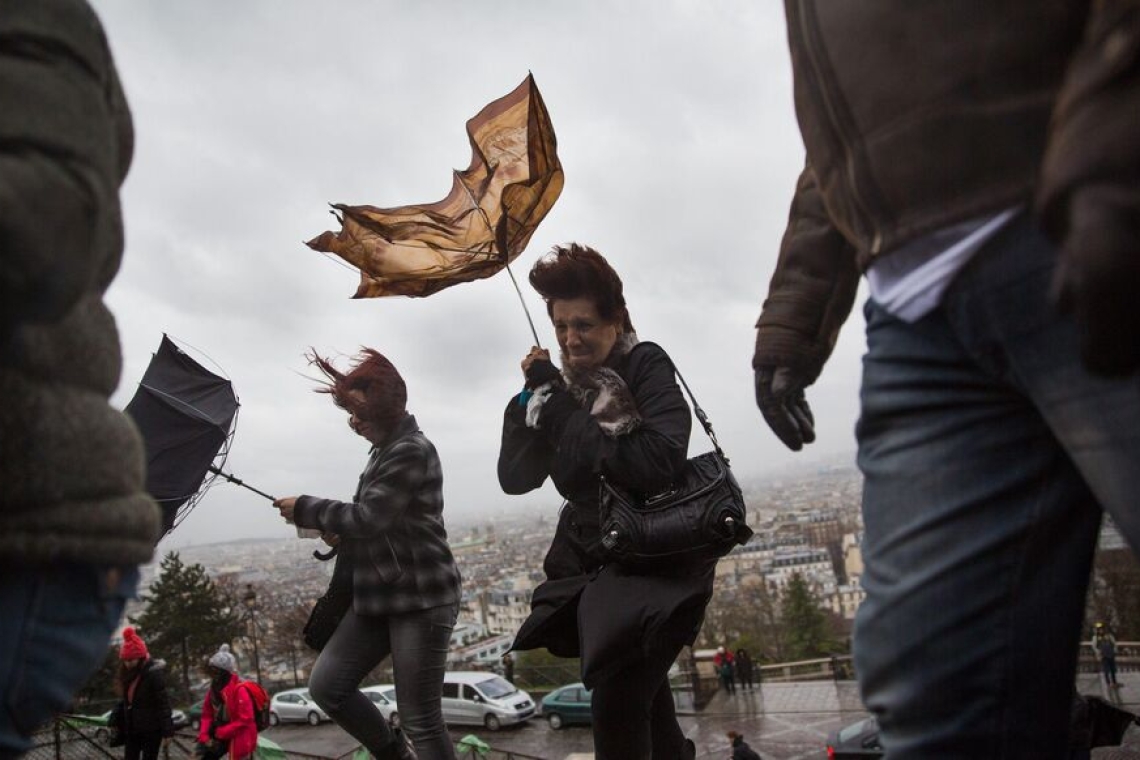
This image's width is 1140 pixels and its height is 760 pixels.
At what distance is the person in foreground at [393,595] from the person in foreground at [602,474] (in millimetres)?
772

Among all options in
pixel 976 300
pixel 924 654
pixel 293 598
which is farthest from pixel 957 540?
pixel 293 598

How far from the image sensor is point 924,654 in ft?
3.55

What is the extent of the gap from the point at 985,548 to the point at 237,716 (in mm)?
7768

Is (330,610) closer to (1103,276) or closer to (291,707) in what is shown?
(1103,276)

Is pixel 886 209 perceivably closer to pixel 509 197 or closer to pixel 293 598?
pixel 509 197

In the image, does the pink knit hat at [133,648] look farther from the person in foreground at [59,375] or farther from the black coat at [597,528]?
the person in foreground at [59,375]

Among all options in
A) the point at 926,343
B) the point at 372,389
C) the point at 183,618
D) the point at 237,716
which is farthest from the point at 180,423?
the point at 183,618

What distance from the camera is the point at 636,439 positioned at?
242 centimetres

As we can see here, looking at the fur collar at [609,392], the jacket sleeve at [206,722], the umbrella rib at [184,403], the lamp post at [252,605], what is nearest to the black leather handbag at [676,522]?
the fur collar at [609,392]

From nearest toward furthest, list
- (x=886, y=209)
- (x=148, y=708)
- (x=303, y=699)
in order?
(x=886, y=209) → (x=148, y=708) → (x=303, y=699)

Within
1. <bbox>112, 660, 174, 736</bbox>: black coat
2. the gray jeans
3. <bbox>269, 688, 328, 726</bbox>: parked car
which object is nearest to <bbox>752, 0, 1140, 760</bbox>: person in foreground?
the gray jeans

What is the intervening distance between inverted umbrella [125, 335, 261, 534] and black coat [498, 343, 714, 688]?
A: 8.35 ft

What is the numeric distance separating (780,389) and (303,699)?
2313 cm

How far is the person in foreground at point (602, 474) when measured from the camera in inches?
90.1
